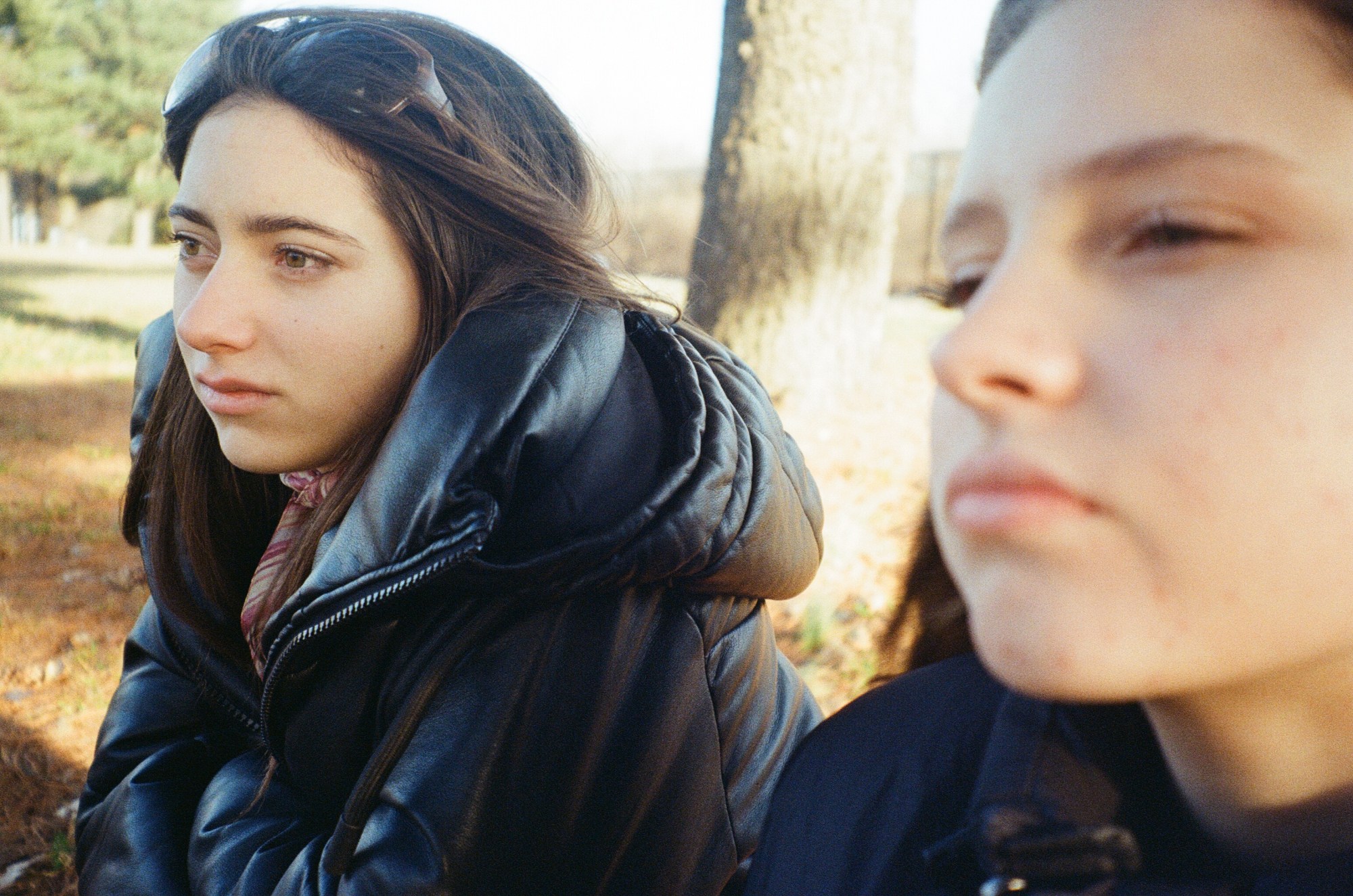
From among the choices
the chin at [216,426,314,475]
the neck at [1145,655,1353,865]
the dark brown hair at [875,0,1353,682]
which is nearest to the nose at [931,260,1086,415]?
the neck at [1145,655,1353,865]

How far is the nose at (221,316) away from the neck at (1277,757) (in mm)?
1541

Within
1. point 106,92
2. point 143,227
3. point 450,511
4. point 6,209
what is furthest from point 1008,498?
point 6,209

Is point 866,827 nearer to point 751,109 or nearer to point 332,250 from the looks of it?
point 332,250

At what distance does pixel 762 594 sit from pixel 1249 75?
1.38m

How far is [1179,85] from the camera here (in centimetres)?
69

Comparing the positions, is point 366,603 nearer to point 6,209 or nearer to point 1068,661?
point 1068,661

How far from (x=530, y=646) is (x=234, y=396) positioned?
2.34 feet

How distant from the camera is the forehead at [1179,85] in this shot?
67 cm

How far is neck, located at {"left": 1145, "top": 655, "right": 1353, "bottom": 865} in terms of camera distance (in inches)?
31.7

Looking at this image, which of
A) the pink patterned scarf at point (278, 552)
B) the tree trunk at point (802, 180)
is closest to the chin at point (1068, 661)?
the pink patterned scarf at point (278, 552)

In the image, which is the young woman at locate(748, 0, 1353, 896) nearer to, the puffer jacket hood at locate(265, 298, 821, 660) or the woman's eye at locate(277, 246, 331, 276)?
the puffer jacket hood at locate(265, 298, 821, 660)

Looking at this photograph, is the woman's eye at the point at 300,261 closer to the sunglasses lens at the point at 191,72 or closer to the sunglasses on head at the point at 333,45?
the sunglasses on head at the point at 333,45

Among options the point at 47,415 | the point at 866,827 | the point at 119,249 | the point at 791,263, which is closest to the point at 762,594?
the point at 866,827

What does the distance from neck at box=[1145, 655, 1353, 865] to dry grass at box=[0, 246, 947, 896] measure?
2.02 feet
